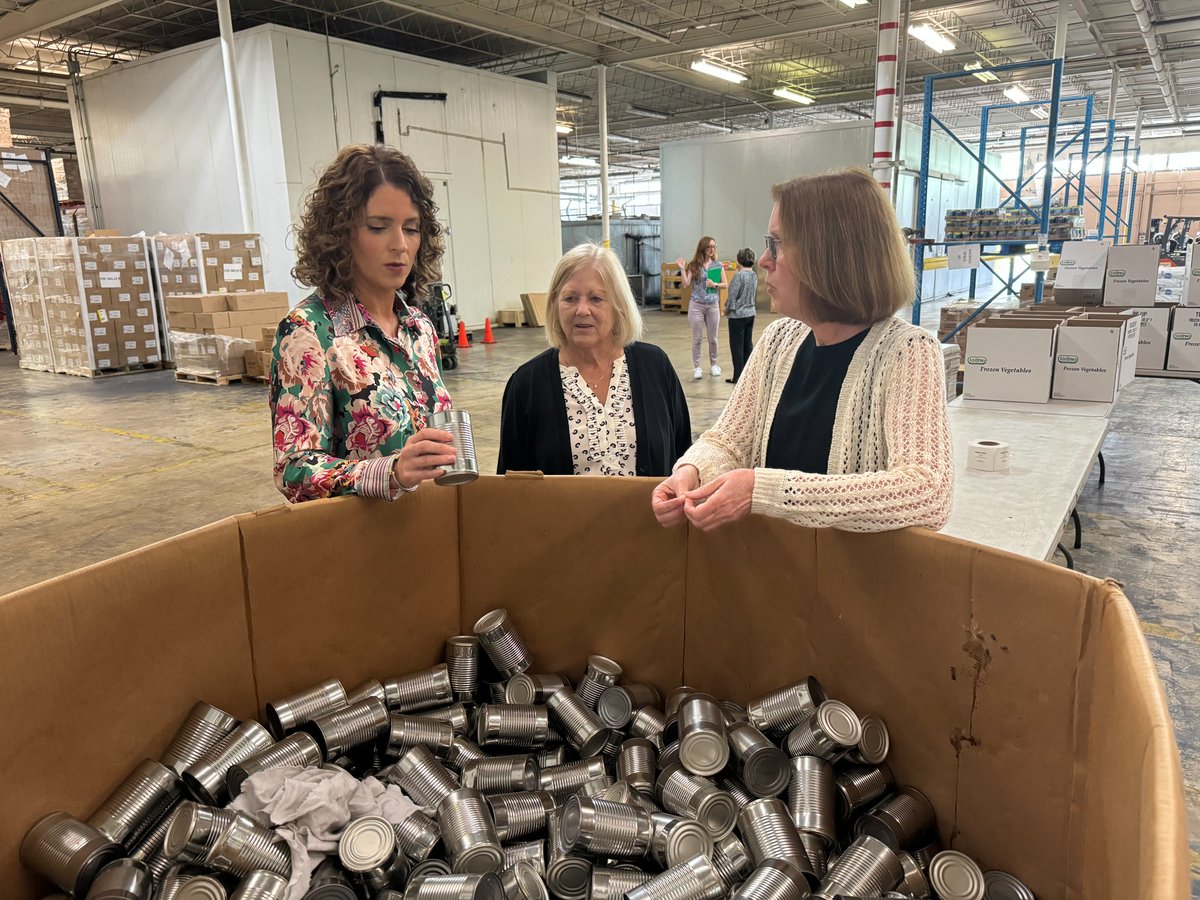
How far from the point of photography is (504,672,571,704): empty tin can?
1.68m

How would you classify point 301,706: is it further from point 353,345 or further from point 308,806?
point 353,345

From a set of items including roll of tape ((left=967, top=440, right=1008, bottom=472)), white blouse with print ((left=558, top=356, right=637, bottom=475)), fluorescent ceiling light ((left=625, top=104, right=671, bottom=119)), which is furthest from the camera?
fluorescent ceiling light ((left=625, top=104, right=671, bottom=119))

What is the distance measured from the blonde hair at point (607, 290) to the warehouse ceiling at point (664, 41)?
31.6 feet

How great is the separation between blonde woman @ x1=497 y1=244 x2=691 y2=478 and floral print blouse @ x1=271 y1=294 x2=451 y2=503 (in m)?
0.51

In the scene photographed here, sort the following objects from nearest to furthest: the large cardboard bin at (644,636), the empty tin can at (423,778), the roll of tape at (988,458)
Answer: the large cardboard bin at (644,636) < the empty tin can at (423,778) < the roll of tape at (988,458)

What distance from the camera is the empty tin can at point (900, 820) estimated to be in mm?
1342

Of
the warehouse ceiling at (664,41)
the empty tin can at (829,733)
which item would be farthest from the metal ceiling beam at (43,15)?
the empty tin can at (829,733)

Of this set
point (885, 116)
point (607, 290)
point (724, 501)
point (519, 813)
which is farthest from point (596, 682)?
point (885, 116)

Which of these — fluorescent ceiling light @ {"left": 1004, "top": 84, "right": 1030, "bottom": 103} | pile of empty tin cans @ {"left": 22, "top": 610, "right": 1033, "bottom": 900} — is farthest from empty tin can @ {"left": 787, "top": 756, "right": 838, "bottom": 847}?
fluorescent ceiling light @ {"left": 1004, "top": 84, "right": 1030, "bottom": 103}

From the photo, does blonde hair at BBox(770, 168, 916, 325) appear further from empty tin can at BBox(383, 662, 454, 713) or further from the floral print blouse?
empty tin can at BBox(383, 662, 454, 713)

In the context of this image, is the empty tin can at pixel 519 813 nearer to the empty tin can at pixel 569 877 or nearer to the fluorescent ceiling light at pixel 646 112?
the empty tin can at pixel 569 877

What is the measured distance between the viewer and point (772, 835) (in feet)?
4.32

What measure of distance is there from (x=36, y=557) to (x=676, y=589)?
4.27 meters

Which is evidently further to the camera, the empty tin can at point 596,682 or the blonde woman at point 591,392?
the blonde woman at point 591,392
